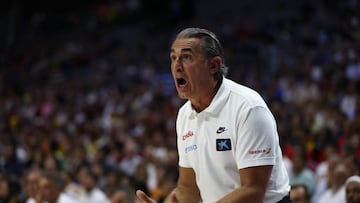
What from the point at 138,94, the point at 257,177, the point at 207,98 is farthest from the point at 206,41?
the point at 138,94

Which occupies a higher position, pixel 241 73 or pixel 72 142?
pixel 241 73

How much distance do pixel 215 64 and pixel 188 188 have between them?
625mm

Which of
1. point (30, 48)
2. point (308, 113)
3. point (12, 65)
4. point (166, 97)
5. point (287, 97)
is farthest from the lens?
point (30, 48)

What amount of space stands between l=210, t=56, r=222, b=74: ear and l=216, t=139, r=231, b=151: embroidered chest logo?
1.00ft

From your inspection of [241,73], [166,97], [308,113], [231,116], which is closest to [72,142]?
[166,97]

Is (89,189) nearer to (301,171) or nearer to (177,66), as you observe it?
(301,171)

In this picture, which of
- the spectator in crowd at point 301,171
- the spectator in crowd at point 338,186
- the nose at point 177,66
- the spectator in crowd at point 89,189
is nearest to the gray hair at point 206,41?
the nose at point 177,66

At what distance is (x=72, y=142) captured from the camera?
11922mm

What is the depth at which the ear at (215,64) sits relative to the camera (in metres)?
3.20

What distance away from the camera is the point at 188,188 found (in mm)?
3457

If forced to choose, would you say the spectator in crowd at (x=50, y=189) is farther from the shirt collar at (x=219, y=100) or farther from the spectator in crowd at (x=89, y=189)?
the shirt collar at (x=219, y=100)

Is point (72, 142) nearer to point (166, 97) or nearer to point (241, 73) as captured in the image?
point (166, 97)

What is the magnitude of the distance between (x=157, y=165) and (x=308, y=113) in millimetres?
2124

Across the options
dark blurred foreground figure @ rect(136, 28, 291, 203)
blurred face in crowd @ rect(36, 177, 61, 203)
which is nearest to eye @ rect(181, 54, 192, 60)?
dark blurred foreground figure @ rect(136, 28, 291, 203)
